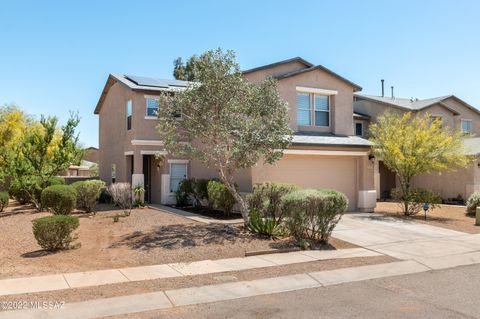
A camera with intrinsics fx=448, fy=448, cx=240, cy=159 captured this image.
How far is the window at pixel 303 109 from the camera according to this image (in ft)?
72.0

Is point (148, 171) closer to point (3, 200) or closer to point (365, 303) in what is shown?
point (3, 200)

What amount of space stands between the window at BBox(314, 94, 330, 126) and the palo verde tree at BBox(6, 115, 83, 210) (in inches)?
442

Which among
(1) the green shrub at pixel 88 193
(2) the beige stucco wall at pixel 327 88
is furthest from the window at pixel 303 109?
(1) the green shrub at pixel 88 193

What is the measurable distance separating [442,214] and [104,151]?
61.6 feet

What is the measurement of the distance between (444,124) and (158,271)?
27.4 m

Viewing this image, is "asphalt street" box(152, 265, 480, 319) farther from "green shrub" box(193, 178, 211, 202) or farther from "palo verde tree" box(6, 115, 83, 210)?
"palo verde tree" box(6, 115, 83, 210)

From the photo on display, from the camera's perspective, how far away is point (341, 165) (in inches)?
830

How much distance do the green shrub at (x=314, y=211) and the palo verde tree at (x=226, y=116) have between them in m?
1.95

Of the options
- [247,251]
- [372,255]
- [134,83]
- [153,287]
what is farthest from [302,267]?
[134,83]

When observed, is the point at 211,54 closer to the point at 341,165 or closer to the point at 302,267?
the point at 302,267

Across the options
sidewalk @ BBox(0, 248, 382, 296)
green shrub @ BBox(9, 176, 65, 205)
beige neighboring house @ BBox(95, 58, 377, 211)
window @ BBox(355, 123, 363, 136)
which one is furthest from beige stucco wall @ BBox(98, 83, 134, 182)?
window @ BBox(355, 123, 363, 136)

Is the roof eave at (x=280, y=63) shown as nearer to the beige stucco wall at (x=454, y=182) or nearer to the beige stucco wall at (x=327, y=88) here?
the beige stucco wall at (x=327, y=88)

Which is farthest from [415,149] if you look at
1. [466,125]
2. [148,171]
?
[466,125]

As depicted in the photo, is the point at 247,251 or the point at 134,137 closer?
the point at 247,251
